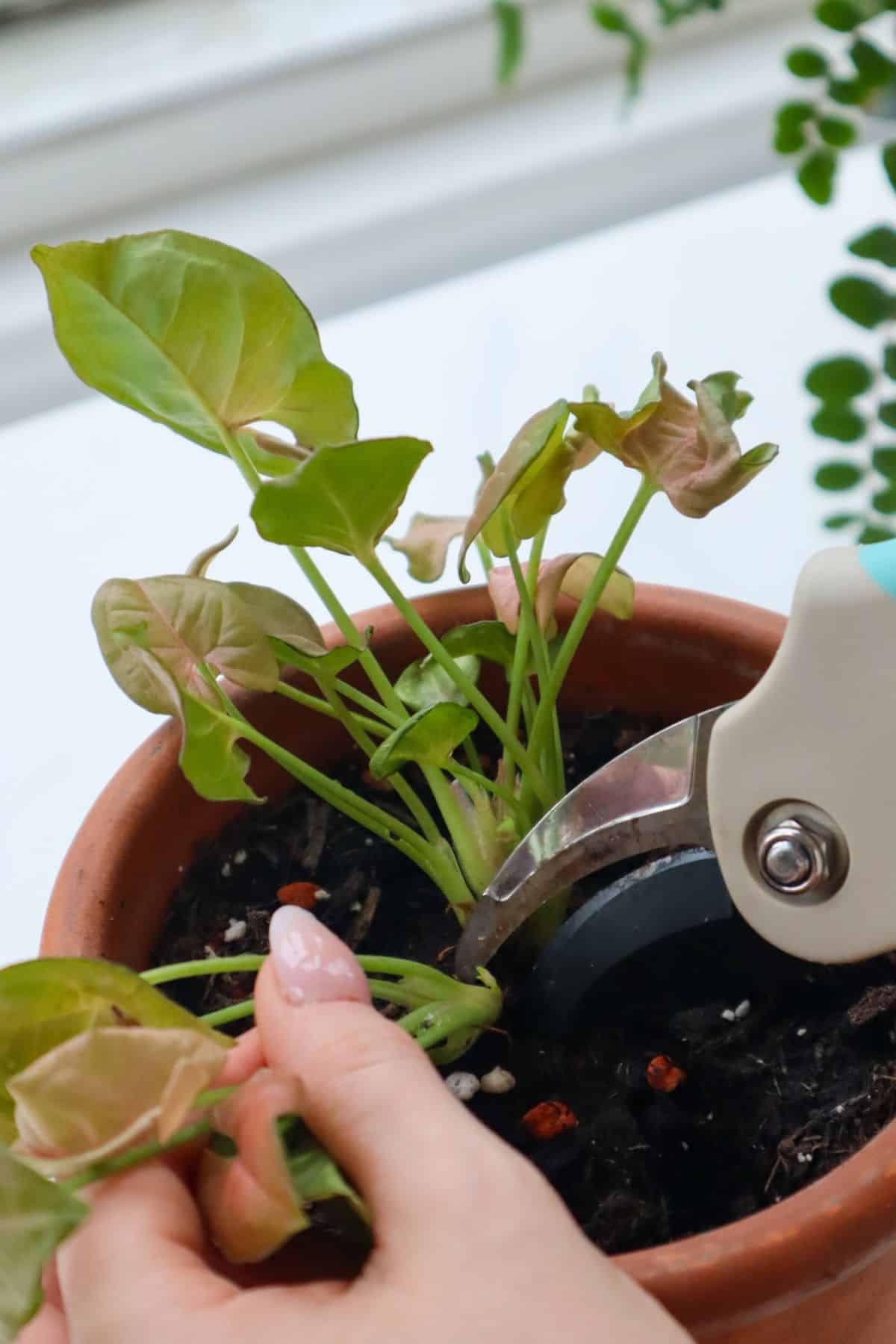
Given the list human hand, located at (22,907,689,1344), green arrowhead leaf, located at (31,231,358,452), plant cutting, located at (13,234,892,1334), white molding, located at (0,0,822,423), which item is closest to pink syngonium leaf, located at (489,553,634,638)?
plant cutting, located at (13,234,892,1334)

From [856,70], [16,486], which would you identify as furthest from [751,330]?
[16,486]

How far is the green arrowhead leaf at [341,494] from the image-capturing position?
0.42 meters

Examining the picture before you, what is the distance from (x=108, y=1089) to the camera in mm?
343

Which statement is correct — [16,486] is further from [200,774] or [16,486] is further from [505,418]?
[200,774]

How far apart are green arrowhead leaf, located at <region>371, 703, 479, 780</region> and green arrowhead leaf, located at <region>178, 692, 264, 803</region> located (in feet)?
0.18

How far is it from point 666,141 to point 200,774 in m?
0.94

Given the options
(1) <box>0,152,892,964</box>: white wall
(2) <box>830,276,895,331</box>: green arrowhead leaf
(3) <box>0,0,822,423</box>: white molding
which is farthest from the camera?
(3) <box>0,0,822,423</box>: white molding

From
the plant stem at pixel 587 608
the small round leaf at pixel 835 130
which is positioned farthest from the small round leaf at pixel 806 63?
the plant stem at pixel 587 608

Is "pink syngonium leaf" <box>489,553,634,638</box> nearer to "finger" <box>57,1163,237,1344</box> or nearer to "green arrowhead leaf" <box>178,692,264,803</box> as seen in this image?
"green arrowhead leaf" <box>178,692,264,803</box>

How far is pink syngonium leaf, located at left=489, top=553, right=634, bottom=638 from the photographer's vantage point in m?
0.55

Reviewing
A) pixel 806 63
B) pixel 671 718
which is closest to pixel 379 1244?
pixel 671 718

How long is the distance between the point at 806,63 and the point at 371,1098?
0.54 m

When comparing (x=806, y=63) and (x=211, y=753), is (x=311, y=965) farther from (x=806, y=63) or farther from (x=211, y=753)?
(x=806, y=63)

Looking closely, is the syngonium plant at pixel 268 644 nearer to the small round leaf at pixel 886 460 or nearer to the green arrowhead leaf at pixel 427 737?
the green arrowhead leaf at pixel 427 737
